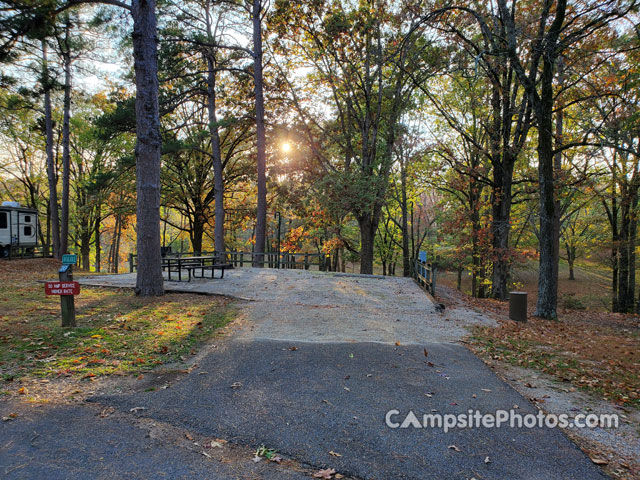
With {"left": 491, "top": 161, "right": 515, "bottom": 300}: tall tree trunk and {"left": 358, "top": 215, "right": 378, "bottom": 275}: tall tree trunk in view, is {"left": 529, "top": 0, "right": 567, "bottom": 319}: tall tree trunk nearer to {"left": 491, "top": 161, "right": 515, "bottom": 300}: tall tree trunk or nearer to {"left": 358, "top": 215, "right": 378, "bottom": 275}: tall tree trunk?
{"left": 491, "top": 161, "right": 515, "bottom": 300}: tall tree trunk

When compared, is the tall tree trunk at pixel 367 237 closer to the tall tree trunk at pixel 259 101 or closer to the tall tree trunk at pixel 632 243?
the tall tree trunk at pixel 259 101

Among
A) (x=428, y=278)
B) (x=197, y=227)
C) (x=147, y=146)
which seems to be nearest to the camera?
(x=147, y=146)

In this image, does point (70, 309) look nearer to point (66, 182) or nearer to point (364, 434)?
point (364, 434)

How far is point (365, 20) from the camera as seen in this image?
16.4 meters

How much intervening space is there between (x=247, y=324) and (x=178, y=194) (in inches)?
796

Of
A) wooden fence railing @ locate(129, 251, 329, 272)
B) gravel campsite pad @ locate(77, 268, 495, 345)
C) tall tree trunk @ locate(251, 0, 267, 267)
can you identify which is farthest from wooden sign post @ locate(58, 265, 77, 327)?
tall tree trunk @ locate(251, 0, 267, 267)

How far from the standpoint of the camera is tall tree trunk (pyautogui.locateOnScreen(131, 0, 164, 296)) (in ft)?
29.0

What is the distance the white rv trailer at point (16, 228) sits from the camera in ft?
61.1

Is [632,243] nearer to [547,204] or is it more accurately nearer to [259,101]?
[547,204]
